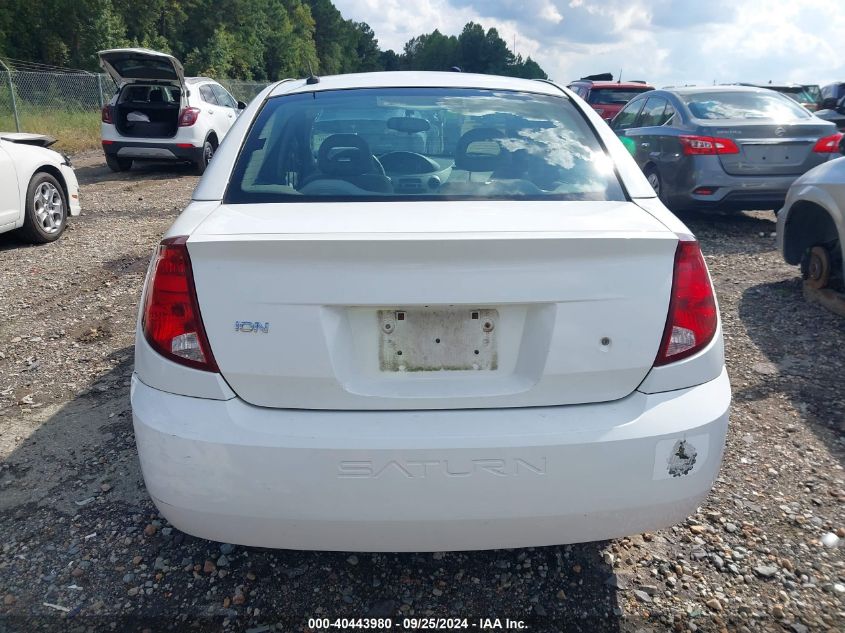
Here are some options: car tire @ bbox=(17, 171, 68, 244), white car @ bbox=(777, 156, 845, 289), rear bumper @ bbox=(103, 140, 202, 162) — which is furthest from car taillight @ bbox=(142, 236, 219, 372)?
rear bumper @ bbox=(103, 140, 202, 162)

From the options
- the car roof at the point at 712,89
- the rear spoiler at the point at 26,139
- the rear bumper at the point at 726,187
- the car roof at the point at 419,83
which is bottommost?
the rear bumper at the point at 726,187

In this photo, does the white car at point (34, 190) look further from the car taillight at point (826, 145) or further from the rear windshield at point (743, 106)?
the car taillight at point (826, 145)

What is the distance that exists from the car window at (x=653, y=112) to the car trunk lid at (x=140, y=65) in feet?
24.0

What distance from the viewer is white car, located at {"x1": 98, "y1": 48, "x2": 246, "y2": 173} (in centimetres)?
1186

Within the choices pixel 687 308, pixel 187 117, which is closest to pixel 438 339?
pixel 687 308

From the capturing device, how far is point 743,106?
25.1 feet

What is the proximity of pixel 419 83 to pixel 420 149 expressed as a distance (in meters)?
0.47

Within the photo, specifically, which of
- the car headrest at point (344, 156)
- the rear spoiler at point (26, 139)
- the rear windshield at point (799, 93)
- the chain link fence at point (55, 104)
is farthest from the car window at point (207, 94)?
the rear windshield at point (799, 93)

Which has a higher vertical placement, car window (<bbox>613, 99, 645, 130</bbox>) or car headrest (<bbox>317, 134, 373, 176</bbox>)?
car headrest (<bbox>317, 134, 373, 176</bbox>)

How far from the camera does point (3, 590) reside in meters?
2.29

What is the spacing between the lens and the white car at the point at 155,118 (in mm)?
11859

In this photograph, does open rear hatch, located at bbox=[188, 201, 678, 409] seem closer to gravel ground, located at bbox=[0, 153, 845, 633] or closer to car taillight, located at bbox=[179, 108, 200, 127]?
gravel ground, located at bbox=[0, 153, 845, 633]

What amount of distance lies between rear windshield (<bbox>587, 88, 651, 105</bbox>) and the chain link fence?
11.8 meters

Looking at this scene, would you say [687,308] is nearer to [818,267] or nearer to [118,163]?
[818,267]
